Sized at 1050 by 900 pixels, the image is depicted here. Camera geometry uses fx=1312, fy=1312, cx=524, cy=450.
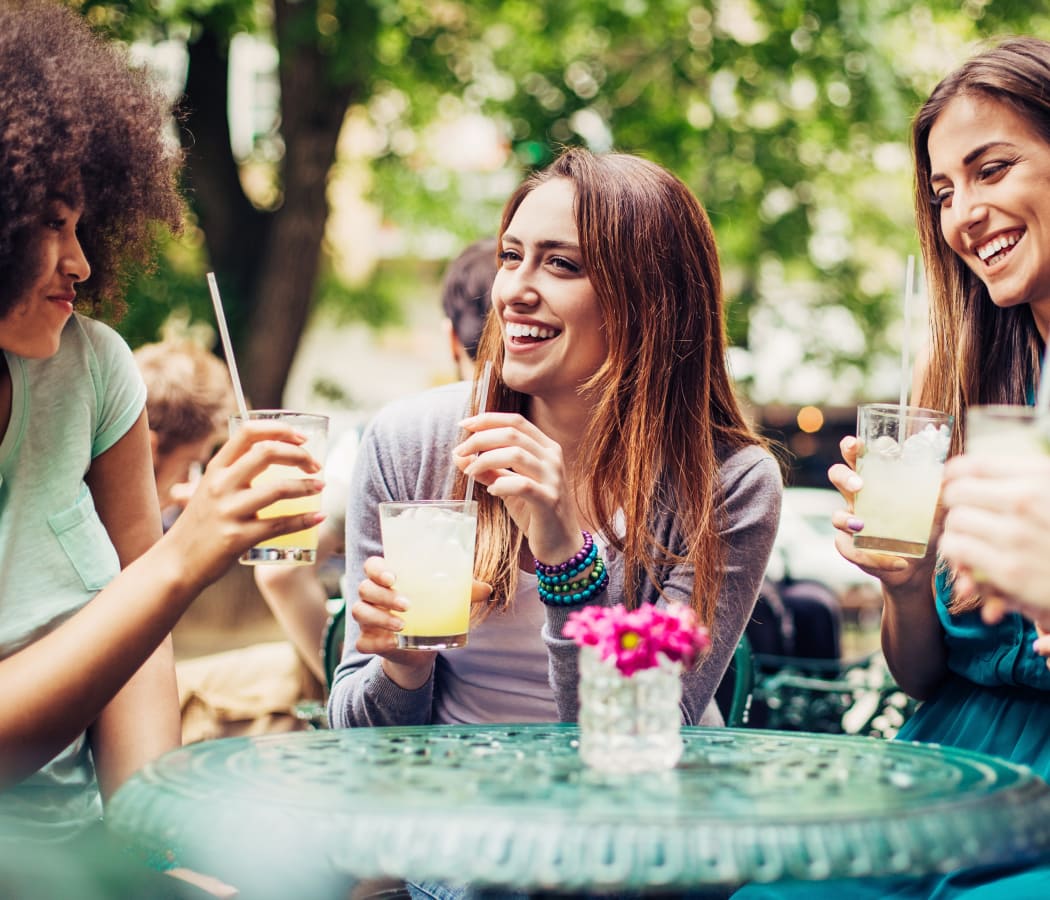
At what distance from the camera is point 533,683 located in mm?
2662

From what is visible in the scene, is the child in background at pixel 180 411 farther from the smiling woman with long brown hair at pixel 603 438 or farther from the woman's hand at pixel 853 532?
the woman's hand at pixel 853 532

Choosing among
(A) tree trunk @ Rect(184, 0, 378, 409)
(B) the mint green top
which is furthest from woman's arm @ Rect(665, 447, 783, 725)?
(A) tree trunk @ Rect(184, 0, 378, 409)

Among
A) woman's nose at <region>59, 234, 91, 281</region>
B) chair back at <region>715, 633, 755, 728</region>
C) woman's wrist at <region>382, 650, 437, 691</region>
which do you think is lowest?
chair back at <region>715, 633, 755, 728</region>

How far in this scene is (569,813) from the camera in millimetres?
1345

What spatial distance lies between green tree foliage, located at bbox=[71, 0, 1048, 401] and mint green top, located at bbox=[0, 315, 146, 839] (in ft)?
21.0

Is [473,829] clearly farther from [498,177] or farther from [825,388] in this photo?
[825,388]

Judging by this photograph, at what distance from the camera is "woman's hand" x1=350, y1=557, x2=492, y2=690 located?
82.6 inches

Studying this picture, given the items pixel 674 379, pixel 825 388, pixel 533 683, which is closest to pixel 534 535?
pixel 533 683

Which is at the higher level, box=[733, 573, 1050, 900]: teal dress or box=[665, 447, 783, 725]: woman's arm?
box=[665, 447, 783, 725]: woman's arm

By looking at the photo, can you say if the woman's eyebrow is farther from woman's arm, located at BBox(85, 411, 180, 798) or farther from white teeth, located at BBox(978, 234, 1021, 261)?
woman's arm, located at BBox(85, 411, 180, 798)

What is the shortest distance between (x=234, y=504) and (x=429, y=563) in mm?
439

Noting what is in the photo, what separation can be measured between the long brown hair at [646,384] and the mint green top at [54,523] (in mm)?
762

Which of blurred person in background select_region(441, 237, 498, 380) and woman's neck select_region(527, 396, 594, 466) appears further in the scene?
blurred person in background select_region(441, 237, 498, 380)

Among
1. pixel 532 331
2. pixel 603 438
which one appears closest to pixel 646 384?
pixel 603 438
